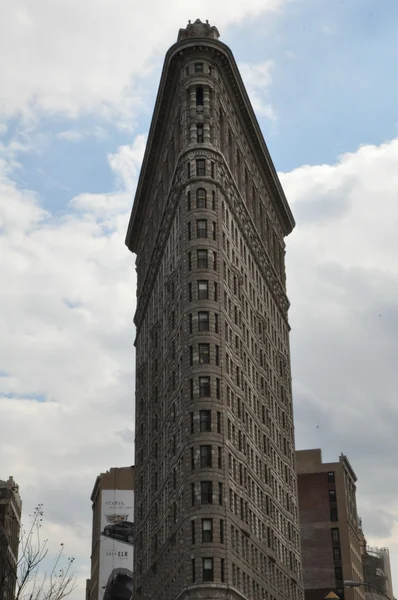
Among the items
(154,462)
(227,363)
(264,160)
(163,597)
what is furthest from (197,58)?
(163,597)

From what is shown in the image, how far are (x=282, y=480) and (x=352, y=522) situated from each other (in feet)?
210

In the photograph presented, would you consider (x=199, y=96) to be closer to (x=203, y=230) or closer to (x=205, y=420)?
(x=203, y=230)

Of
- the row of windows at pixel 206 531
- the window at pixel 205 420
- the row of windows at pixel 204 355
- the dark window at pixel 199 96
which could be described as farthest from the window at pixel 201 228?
the row of windows at pixel 206 531

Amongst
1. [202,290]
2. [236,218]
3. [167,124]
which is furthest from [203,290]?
[167,124]

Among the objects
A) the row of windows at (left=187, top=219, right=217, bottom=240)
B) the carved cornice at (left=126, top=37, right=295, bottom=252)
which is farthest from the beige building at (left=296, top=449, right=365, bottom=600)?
the row of windows at (left=187, top=219, right=217, bottom=240)

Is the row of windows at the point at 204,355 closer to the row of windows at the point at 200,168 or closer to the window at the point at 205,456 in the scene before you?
the window at the point at 205,456

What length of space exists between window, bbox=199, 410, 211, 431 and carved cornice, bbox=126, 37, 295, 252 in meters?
45.3

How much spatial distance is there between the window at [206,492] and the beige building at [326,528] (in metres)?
87.2

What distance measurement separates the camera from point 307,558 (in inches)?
7077

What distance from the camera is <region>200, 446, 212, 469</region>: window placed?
98562 mm

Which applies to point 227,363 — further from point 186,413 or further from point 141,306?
point 141,306

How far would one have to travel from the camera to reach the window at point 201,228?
110 m

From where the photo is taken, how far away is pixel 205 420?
100562mm

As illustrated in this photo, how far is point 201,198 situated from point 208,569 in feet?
139
